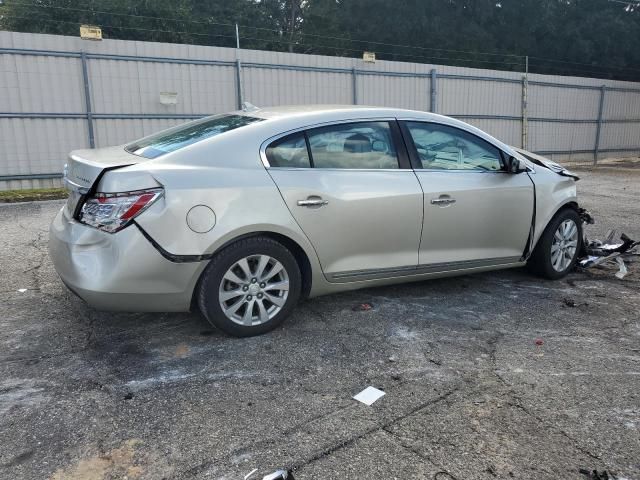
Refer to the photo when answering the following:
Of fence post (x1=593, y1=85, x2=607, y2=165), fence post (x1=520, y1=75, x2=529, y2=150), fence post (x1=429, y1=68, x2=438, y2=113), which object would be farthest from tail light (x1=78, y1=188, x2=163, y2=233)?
fence post (x1=593, y1=85, x2=607, y2=165)

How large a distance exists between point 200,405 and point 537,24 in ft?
102

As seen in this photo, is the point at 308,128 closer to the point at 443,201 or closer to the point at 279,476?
the point at 443,201

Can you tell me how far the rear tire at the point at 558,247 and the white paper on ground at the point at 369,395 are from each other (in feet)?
8.66

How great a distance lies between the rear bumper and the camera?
10.8 ft

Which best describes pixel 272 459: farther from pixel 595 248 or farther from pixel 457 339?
pixel 595 248

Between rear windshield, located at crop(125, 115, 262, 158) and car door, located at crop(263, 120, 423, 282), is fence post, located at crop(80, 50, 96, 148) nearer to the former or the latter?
rear windshield, located at crop(125, 115, 262, 158)

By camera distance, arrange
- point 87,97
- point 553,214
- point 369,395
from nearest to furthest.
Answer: point 369,395 < point 553,214 < point 87,97

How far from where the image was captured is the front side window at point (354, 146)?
12.9 ft

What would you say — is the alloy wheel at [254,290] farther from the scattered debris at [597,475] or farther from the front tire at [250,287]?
the scattered debris at [597,475]

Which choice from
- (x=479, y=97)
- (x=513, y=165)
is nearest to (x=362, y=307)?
(x=513, y=165)

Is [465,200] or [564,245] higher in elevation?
[465,200]

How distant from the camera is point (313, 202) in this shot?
12.4ft

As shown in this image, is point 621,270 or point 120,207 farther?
point 621,270

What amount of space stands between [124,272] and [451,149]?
8.66 feet
